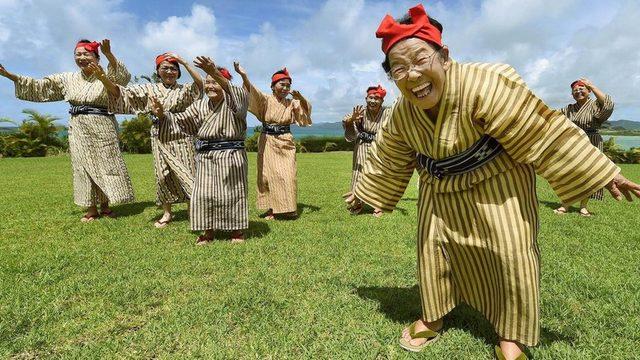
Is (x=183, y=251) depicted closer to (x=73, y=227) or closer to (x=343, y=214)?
(x=73, y=227)

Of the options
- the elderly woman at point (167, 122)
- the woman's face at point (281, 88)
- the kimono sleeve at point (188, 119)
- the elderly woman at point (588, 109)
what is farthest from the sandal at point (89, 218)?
the elderly woman at point (588, 109)

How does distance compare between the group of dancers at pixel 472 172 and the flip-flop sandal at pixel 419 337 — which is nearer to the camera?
the group of dancers at pixel 472 172

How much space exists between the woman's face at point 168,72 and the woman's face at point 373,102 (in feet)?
9.57

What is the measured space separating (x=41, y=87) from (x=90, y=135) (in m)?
0.93

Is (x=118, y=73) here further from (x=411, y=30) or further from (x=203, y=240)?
(x=411, y=30)

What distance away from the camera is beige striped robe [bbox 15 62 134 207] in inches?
244

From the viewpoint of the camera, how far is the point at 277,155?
7035mm

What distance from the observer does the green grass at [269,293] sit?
2904 millimetres

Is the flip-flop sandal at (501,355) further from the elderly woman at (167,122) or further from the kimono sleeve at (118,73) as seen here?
the kimono sleeve at (118,73)

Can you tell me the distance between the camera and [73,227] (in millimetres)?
6137

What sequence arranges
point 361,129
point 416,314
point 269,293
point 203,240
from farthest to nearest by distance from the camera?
point 361,129 → point 203,240 → point 269,293 → point 416,314

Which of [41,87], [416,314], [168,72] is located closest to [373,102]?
[168,72]

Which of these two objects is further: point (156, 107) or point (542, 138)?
point (156, 107)

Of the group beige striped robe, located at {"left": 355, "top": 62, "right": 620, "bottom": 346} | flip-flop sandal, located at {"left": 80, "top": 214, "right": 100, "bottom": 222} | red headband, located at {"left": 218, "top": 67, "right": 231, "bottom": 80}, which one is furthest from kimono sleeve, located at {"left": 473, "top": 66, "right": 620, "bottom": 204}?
flip-flop sandal, located at {"left": 80, "top": 214, "right": 100, "bottom": 222}
